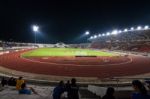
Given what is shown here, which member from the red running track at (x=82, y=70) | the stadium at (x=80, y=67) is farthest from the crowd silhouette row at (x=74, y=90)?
the red running track at (x=82, y=70)

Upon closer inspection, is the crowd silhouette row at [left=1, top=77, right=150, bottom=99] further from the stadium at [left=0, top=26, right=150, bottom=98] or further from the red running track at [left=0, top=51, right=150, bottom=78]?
the red running track at [left=0, top=51, right=150, bottom=78]

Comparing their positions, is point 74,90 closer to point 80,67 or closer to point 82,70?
point 82,70

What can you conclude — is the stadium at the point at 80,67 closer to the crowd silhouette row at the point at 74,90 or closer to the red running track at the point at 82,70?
the red running track at the point at 82,70

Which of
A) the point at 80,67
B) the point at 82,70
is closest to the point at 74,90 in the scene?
the point at 82,70

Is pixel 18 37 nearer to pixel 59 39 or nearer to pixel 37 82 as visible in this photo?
pixel 59 39

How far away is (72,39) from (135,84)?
128 metres

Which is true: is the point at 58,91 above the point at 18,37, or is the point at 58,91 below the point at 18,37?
below

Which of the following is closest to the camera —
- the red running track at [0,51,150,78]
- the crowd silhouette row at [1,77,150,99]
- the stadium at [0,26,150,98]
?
the crowd silhouette row at [1,77,150,99]

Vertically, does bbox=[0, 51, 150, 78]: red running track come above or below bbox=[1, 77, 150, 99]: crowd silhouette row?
above

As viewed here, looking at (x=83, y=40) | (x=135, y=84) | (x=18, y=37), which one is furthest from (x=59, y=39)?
(x=135, y=84)

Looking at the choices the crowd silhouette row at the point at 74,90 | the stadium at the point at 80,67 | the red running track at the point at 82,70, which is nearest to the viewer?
the crowd silhouette row at the point at 74,90

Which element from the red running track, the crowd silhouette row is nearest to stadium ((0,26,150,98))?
the red running track

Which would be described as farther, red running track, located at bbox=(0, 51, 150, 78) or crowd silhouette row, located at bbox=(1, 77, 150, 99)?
red running track, located at bbox=(0, 51, 150, 78)

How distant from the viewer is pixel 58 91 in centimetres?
872
